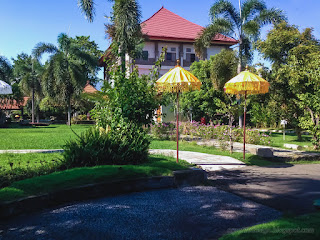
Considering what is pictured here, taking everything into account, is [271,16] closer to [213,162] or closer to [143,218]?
[213,162]

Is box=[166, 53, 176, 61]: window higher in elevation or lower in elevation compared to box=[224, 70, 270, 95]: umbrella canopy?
higher

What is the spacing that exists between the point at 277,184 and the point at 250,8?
1495 centimetres

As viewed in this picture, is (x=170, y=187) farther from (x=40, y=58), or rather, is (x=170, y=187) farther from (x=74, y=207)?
(x=40, y=58)

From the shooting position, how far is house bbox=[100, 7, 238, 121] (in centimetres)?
3025

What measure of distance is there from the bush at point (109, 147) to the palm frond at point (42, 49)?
28.2 metres

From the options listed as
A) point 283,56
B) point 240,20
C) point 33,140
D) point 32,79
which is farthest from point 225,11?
point 32,79

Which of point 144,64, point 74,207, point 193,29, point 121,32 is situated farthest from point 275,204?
point 193,29

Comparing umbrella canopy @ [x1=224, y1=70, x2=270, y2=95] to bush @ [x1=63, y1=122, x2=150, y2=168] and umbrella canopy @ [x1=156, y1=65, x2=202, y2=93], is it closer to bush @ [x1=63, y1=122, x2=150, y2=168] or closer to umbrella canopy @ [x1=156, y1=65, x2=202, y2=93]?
umbrella canopy @ [x1=156, y1=65, x2=202, y2=93]

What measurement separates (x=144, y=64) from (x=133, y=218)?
26.9 metres

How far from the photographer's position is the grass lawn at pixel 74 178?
4707mm

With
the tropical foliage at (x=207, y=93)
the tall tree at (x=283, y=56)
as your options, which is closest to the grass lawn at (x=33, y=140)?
the tall tree at (x=283, y=56)

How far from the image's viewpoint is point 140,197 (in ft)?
17.5

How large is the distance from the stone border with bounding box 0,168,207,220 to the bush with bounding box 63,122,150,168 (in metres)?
1.37

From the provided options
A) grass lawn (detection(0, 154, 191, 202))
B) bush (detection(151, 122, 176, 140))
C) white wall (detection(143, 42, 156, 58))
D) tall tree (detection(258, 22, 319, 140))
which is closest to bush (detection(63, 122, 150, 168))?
grass lawn (detection(0, 154, 191, 202))
